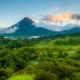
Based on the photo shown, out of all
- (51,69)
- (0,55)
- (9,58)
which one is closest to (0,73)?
(51,69)

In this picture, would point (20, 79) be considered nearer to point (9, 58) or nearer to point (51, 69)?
point (51, 69)

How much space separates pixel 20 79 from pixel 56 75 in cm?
1005

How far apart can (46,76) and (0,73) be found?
90.1 feet

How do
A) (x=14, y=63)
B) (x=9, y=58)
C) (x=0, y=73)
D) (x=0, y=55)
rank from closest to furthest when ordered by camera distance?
(x=0, y=73) → (x=14, y=63) → (x=9, y=58) → (x=0, y=55)

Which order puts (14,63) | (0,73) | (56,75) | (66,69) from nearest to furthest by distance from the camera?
(56,75)
(66,69)
(0,73)
(14,63)

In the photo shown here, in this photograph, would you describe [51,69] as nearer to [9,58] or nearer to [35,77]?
[35,77]

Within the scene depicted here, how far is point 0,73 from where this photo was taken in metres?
99.1

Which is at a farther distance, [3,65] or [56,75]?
[3,65]

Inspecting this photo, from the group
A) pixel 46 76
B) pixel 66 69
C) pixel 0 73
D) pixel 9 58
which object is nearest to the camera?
pixel 46 76

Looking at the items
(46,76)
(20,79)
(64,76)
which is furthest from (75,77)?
(20,79)

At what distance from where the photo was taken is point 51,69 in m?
88.2

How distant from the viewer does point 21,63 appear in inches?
5113

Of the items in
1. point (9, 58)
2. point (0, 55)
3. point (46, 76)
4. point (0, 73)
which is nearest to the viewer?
point (46, 76)

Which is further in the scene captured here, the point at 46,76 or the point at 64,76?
the point at 64,76
